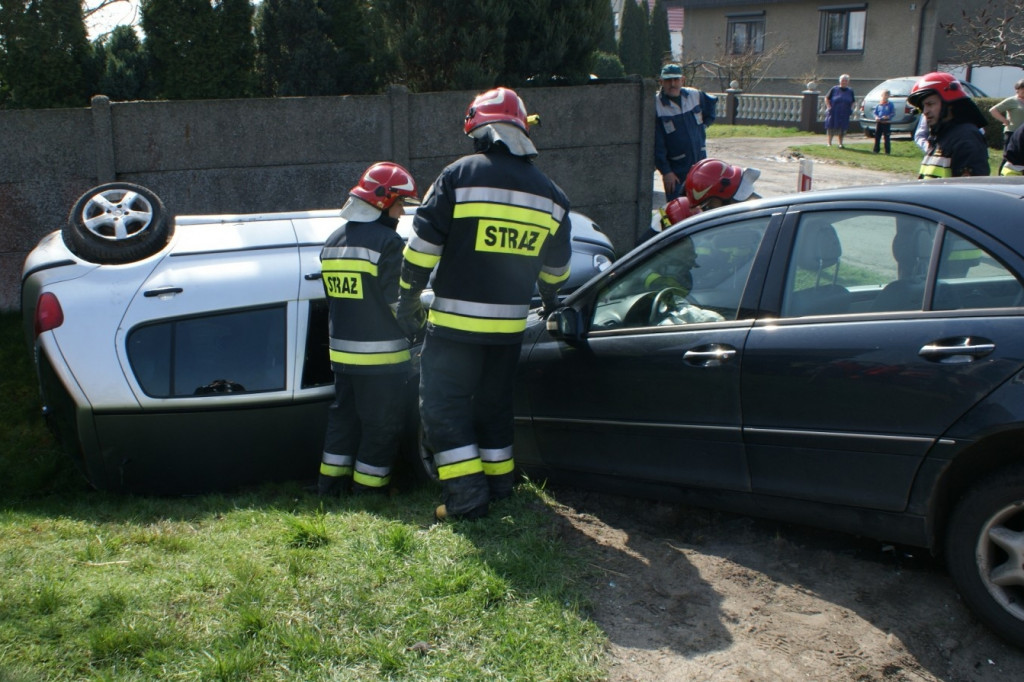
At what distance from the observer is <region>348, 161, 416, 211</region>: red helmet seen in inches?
193

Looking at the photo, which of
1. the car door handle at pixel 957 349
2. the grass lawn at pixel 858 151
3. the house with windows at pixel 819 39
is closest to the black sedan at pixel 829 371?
the car door handle at pixel 957 349

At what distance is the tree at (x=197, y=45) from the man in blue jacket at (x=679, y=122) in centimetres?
423

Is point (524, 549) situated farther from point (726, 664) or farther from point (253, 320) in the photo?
point (253, 320)

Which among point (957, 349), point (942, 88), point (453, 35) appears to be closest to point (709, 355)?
point (957, 349)

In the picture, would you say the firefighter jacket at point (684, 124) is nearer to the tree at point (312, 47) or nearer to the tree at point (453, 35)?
the tree at point (453, 35)

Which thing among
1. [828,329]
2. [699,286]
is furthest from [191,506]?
[828,329]

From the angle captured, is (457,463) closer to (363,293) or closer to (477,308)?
(477,308)

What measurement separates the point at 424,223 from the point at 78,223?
242 cm

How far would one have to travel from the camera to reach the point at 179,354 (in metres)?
5.17

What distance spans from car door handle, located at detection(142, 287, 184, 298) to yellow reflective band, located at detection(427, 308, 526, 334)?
1.62 m

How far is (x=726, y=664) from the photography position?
11.1ft

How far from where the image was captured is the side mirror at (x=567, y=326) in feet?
14.8

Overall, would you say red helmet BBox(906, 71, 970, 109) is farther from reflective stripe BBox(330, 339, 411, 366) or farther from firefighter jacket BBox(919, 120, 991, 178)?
reflective stripe BBox(330, 339, 411, 366)

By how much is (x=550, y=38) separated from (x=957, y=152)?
16.6 feet
